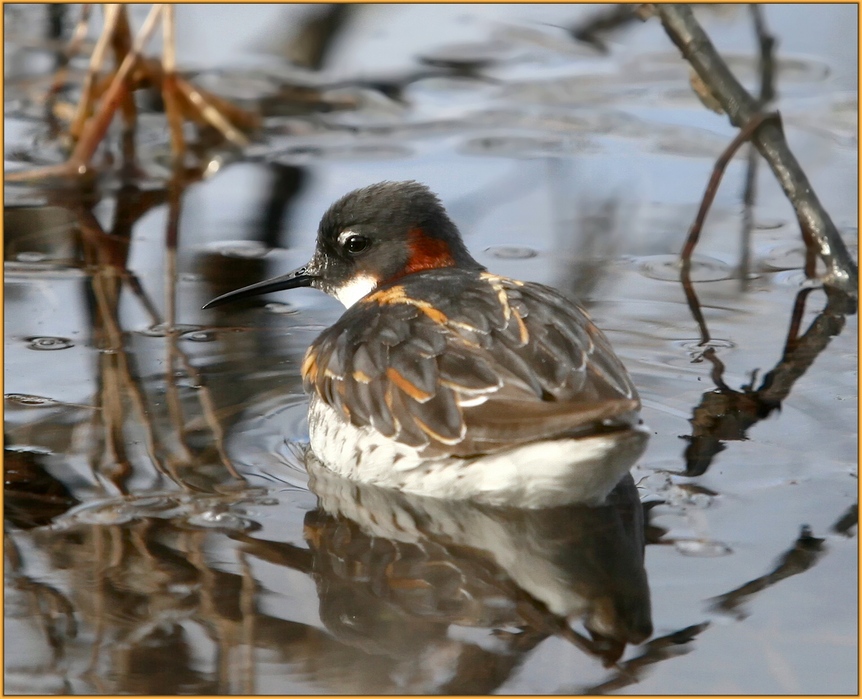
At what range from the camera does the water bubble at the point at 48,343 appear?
5.76 m

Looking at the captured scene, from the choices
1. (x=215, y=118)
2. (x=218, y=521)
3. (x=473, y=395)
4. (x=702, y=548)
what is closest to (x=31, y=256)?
(x=215, y=118)

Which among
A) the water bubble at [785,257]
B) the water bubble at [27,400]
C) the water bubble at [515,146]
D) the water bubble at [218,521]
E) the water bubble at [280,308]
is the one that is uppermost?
the water bubble at [515,146]

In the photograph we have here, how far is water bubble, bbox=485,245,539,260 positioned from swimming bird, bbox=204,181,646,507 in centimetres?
165

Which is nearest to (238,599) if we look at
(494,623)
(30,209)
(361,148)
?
→ (494,623)

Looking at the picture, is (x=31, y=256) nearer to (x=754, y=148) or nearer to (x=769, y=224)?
(x=769, y=224)

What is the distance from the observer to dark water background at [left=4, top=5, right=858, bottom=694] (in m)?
3.77

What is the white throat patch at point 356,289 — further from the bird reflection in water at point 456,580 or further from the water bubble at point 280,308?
the bird reflection in water at point 456,580

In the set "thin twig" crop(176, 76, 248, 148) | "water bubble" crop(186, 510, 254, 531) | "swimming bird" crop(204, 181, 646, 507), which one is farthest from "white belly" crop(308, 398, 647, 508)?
"thin twig" crop(176, 76, 248, 148)

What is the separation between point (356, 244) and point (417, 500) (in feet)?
4.49

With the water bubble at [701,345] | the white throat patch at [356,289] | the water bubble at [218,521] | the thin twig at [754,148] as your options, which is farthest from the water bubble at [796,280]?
the water bubble at [218,521]

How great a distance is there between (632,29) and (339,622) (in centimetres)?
745

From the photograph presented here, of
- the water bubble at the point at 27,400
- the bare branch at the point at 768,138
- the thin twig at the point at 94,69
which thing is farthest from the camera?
the thin twig at the point at 94,69

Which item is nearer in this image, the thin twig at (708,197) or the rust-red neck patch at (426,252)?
the rust-red neck patch at (426,252)

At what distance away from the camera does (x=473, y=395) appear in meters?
Answer: 4.41
